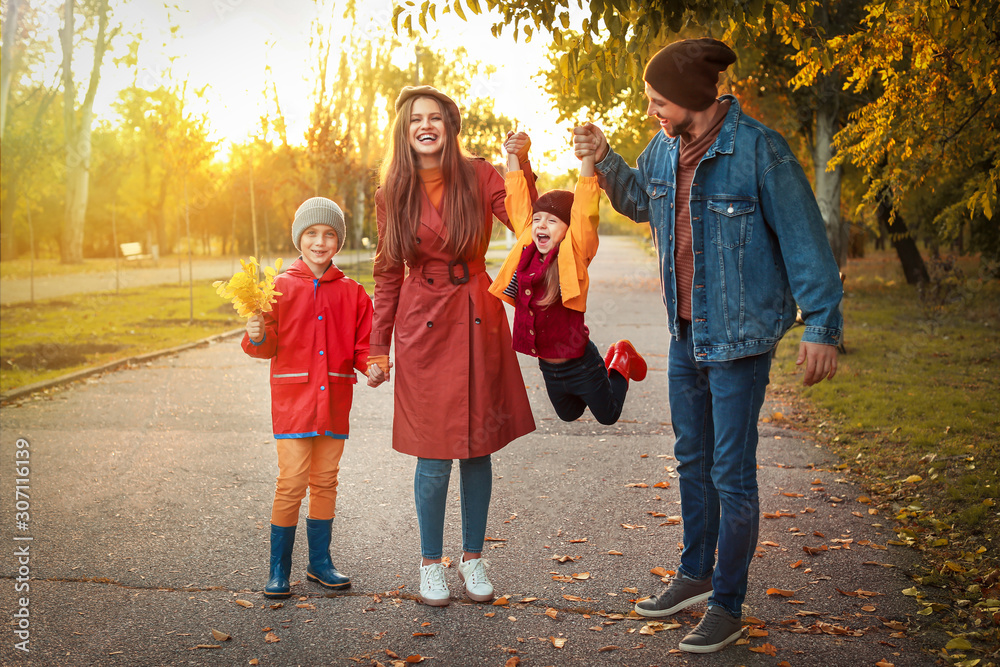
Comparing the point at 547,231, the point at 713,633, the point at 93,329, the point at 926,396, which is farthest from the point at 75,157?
the point at 713,633

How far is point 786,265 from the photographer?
122 inches

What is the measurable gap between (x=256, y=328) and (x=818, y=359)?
231 cm

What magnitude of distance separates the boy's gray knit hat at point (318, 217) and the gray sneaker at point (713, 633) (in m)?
2.27

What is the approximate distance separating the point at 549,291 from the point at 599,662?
4.71 feet

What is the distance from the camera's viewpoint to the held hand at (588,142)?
3.38 m

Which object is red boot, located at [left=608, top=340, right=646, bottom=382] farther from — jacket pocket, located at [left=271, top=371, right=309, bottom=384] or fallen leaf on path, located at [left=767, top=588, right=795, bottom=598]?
jacket pocket, located at [left=271, top=371, right=309, bottom=384]

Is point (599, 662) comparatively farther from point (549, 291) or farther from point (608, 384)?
point (549, 291)

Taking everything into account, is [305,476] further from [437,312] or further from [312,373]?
[437,312]

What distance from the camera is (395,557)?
4293 mm

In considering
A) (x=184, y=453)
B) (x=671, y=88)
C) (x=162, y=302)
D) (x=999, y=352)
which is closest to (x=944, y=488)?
(x=671, y=88)

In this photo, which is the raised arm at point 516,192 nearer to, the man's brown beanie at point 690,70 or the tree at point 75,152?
the man's brown beanie at point 690,70

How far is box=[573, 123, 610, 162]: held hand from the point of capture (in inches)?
133

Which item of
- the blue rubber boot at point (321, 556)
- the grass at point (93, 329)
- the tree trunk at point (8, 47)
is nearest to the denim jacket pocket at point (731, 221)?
the blue rubber boot at point (321, 556)

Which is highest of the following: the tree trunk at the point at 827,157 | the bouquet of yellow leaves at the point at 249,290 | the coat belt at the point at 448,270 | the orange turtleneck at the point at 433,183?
the tree trunk at the point at 827,157
